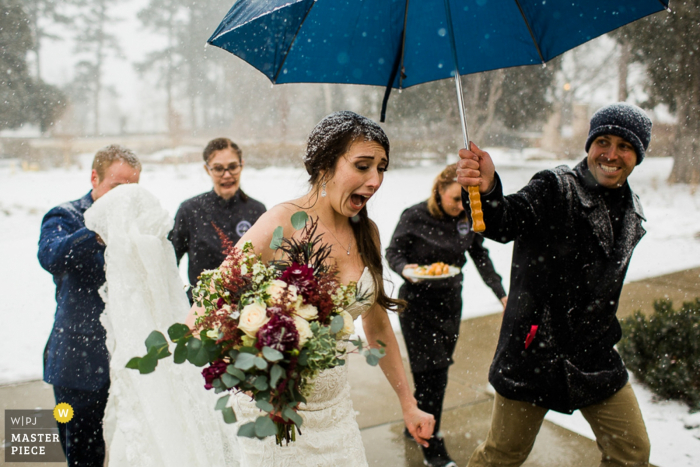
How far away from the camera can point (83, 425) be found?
2965 mm

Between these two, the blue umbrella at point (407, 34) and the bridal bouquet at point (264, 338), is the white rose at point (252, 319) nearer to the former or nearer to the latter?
the bridal bouquet at point (264, 338)

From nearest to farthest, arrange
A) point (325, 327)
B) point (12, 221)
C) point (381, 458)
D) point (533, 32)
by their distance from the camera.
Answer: point (325, 327), point (533, 32), point (381, 458), point (12, 221)

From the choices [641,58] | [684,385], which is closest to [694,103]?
[641,58]

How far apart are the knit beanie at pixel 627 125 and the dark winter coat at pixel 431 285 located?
152 cm

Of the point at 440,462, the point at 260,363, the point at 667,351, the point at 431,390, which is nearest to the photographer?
the point at 260,363

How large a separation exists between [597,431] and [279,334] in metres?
1.92

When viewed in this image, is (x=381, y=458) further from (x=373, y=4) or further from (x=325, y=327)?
(x=373, y=4)

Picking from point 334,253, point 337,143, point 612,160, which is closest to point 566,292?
point 612,160

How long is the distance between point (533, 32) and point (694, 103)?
9242 millimetres

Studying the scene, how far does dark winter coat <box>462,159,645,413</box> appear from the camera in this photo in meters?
2.43

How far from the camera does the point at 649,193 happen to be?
1097 cm

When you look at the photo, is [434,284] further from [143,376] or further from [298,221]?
[298,221]

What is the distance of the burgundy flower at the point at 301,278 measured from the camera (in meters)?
1.51

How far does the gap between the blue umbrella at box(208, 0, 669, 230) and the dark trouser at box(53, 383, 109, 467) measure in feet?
6.87
